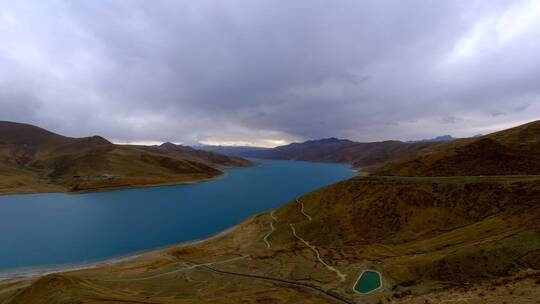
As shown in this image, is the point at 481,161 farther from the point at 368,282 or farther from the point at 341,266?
the point at 368,282

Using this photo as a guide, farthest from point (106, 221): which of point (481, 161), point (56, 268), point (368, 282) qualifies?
point (481, 161)

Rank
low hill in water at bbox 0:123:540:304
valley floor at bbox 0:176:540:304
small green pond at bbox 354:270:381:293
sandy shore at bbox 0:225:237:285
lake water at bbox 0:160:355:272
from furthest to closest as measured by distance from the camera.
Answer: lake water at bbox 0:160:355:272, sandy shore at bbox 0:225:237:285, small green pond at bbox 354:270:381:293, low hill in water at bbox 0:123:540:304, valley floor at bbox 0:176:540:304

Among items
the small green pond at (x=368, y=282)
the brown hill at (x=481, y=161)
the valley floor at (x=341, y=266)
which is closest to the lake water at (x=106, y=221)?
the valley floor at (x=341, y=266)

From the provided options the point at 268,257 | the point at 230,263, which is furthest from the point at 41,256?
the point at 268,257

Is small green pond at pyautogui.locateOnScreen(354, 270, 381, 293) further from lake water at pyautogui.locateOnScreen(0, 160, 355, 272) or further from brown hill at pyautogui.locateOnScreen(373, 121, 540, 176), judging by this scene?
lake water at pyautogui.locateOnScreen(0, 160, 355, 272)

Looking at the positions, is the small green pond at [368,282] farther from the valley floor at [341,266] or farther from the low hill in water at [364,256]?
the valley floor at [341,266]

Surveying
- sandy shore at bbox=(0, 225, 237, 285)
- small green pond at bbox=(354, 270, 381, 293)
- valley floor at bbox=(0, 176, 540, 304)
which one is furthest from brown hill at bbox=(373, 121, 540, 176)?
sandy shore at bbox=(0, 225, 237, 285)
